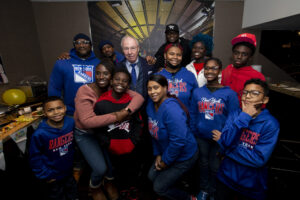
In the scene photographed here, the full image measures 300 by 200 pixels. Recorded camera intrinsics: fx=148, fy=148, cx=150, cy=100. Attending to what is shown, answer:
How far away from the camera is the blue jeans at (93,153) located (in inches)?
60.4

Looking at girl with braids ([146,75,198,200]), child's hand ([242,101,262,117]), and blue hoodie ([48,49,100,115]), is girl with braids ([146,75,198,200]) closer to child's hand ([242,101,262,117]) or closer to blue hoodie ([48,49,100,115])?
child's hand ([242,101,262,117])

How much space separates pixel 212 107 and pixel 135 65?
1072 mm

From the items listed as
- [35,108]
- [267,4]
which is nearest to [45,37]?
[35,108]

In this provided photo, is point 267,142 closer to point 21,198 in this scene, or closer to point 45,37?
point 21,198

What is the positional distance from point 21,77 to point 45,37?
1.18 metres

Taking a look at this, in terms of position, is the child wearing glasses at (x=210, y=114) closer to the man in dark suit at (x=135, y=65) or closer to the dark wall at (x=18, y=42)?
the man in dark suit at (x=135, y=65)

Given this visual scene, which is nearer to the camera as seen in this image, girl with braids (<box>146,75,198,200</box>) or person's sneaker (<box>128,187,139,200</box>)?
girl with braids (<box>146,75,198,200</box>)

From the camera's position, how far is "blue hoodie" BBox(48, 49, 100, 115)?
1861 mm

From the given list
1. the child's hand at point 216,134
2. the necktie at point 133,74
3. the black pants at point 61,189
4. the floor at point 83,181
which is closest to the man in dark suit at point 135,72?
the necktie at point 133,74

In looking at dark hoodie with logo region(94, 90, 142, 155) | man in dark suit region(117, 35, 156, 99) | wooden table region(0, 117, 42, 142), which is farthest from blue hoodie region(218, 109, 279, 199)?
wooden table region(0, 117, 42, 142)

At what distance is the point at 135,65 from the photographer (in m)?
1.94

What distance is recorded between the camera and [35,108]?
2.24m

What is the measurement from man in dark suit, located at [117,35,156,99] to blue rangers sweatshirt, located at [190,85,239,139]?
667 mm

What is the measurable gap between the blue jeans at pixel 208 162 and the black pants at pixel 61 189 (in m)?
1.43
